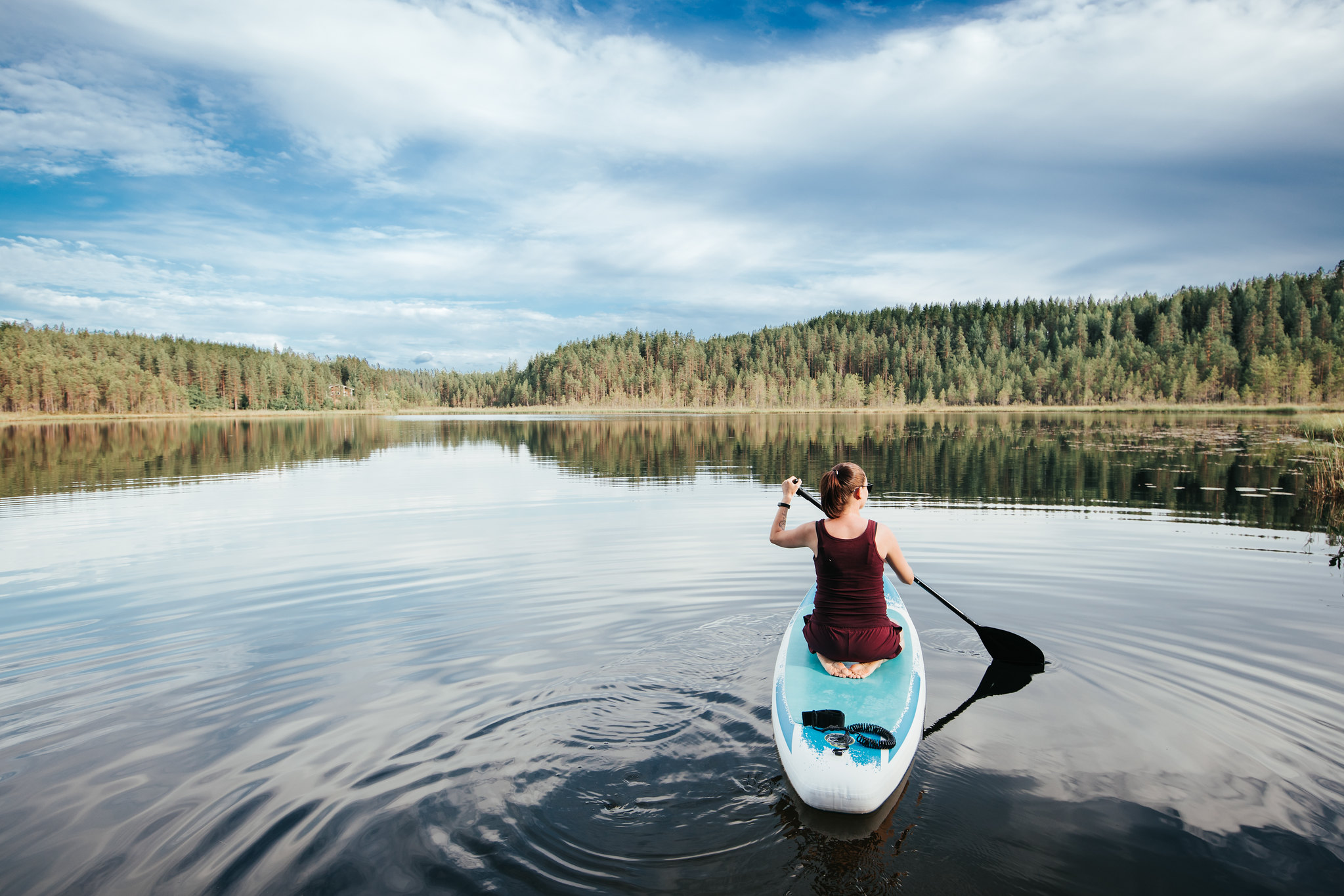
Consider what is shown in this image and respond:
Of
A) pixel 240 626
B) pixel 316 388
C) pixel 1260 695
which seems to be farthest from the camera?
pixel 316 388

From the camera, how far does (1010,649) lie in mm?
8602

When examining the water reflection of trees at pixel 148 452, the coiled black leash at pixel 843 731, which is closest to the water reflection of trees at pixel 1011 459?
the water reflection of trees at pixel 148 452

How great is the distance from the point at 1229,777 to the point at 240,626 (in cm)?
1211

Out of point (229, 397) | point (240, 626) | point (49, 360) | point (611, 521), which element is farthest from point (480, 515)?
point (229, 397)

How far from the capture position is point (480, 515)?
68.0 feet

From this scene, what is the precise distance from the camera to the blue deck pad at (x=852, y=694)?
18.3ft

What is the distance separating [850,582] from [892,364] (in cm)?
16952

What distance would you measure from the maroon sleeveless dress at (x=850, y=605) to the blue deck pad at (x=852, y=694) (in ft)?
0.60

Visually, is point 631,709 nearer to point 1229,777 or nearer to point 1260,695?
point 1229,777

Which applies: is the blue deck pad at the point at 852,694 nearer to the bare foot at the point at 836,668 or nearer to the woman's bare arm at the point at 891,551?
the bare foot at the point at 836,668

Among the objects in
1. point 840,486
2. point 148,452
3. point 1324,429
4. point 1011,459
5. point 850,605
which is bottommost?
point 148,452

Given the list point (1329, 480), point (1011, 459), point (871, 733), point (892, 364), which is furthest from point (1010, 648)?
point (892, 364)

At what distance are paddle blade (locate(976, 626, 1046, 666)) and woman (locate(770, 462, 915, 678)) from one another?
2707 mm

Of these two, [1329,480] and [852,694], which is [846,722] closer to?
[852,694]
